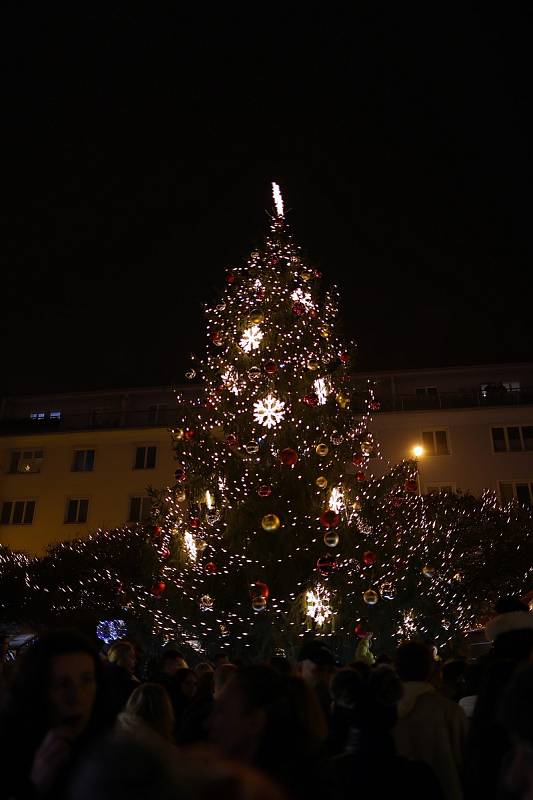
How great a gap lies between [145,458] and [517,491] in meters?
21.1

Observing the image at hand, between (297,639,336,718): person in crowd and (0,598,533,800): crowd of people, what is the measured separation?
1209mm

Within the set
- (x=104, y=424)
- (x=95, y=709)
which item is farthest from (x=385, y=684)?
(x=104, y=424)

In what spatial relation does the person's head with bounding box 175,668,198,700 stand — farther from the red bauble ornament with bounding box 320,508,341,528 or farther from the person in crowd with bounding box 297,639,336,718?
the red bauble ornament with bounding box 320,508,341,528

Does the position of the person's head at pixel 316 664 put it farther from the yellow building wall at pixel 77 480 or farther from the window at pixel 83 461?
the window at pixel 83 461

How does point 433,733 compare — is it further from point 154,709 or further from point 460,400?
point 460,400

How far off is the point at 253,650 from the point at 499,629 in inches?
466

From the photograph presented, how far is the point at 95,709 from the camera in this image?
11.5 feet

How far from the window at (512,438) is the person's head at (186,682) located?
30586mm

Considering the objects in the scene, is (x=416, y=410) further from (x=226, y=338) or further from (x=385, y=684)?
(x=385, y=684)

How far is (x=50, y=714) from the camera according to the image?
3357 millimetres

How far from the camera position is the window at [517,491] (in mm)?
33750

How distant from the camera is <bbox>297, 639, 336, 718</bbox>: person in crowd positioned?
19.6 feet

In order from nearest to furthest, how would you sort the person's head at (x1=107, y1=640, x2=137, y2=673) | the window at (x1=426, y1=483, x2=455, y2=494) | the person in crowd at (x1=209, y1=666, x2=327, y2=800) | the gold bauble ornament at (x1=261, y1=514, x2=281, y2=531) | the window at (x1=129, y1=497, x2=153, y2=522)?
the person in crowd at (x1=209, y1=666, x2=327, y2=800), the person's head at (x1=107, y1=640, x2=137, y2=673), the gold bauble ornament at (x1=261, y1=514, x2=281, y2=531), the window at (x1=426, y1=483, x2=455, y2=494), the window at (x1=129, y1=497, x2=153, y2=522)

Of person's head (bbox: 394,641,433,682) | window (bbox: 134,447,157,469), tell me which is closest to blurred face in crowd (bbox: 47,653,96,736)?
person's head (bbox: 394,641,433,682)
